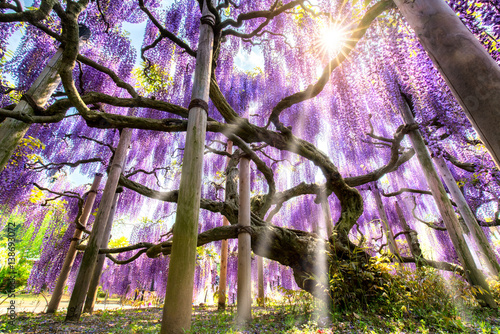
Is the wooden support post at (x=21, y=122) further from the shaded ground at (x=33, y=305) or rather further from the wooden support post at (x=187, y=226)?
the shaded ground at (x=33, y=305)

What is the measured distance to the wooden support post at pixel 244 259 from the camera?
2.66 m

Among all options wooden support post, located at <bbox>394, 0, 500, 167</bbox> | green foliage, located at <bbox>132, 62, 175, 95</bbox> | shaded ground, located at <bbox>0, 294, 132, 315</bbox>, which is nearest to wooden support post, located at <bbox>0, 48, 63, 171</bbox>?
shaded ground, located at <bbox>0, 294, 132, 315</bbox>

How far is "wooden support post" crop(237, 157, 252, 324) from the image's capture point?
2658mm

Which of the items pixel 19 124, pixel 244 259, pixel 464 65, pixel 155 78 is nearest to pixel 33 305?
pixel 19 124

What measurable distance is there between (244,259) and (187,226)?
154 centimetres

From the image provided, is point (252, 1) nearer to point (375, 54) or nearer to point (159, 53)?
point (159, 53)

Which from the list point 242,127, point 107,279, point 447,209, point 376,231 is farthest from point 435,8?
point 107,279

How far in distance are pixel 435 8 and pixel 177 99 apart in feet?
16.8

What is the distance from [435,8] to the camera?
0.89 m

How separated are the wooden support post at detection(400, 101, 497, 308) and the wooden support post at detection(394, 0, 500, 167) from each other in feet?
12.0

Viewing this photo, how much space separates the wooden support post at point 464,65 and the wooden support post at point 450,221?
365cm

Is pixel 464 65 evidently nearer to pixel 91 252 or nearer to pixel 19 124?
pixel 19 124

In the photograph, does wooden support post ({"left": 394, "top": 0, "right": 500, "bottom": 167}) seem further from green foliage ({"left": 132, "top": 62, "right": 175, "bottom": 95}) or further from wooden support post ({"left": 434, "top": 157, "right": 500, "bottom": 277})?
green foliage ({"left": 132, "top": 62, "right": 175, "bottom": 95})

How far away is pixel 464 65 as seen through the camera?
2.43ft
